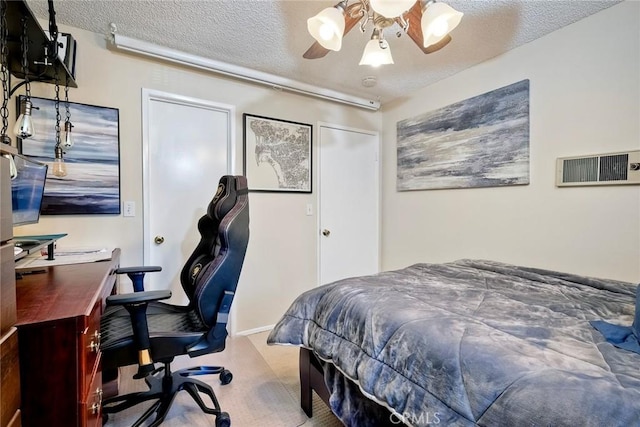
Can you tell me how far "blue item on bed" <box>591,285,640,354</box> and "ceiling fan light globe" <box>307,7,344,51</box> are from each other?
5.09 ft

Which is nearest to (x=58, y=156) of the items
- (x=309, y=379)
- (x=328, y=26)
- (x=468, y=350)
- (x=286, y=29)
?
(x=286, y=29)

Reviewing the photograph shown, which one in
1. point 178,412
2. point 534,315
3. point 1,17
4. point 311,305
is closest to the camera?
point 1,17

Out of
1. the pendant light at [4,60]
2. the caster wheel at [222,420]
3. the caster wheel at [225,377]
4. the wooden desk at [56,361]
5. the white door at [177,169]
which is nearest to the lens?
the wooden desk at [56,361]

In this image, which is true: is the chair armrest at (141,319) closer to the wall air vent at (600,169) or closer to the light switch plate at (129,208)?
the light switch plate at (129,208)

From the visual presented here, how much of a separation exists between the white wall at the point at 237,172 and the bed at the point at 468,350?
127cm

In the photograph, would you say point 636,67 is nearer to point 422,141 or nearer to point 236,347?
point 422,141

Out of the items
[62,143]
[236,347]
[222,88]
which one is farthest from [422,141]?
[62,143]

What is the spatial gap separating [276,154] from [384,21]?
153 cm

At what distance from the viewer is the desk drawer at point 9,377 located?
2.17 feet

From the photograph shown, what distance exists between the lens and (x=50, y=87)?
1.94m

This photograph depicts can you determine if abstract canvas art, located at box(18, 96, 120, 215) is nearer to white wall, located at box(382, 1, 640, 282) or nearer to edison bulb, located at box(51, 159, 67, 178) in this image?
edison bulb, located at box(51, 159, 67, 178)

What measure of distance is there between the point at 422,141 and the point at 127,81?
2.55m

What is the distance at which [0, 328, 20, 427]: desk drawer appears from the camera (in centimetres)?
66

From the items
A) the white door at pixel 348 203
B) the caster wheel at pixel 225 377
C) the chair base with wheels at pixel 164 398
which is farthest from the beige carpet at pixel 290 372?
the white door at pixel 348 203
